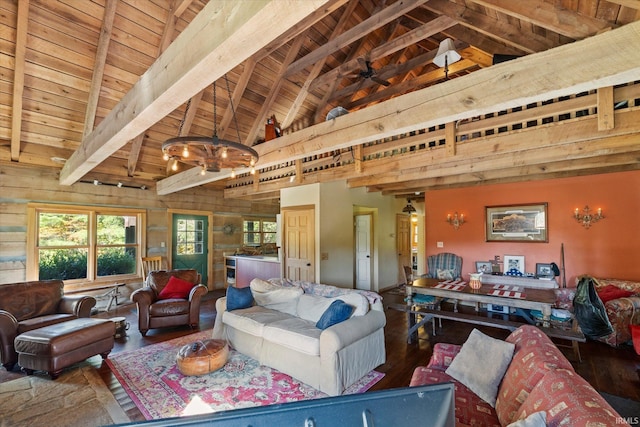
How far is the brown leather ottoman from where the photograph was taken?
2986mm

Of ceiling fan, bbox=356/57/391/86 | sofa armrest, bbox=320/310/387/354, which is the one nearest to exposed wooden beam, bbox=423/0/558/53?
ceiling fan, bbox=356/57/391/86

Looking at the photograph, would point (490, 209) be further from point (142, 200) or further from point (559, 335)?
point (142, 200)

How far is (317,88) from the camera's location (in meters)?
5.77

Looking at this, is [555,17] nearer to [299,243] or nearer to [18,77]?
[299,243]

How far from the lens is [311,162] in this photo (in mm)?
5617

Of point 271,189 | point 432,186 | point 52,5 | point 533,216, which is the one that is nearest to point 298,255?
point 271,189

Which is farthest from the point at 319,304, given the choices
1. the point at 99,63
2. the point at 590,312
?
the point at 99,63

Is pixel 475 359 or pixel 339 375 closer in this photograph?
pixel 475 359

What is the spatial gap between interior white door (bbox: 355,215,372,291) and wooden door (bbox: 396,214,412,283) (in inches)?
49.5

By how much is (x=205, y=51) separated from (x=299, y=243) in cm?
480

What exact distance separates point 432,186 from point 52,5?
6720 mm

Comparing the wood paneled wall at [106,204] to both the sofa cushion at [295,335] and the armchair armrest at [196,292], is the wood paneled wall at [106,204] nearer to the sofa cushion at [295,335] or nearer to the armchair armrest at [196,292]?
the armchair armrest at [196,292]

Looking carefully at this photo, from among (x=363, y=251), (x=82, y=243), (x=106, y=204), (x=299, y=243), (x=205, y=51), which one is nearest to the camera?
(x=205, y=51)

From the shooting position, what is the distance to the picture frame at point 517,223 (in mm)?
5336
